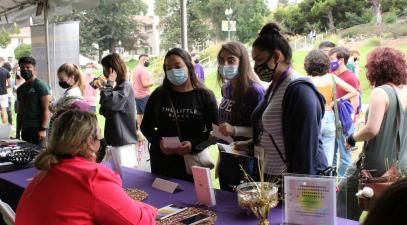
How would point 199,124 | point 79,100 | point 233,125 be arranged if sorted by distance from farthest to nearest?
point 79,100, point 199,124, point 233,125

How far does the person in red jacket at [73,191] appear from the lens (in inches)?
53.5

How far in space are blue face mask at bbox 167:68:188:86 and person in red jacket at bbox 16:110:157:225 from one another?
100cm

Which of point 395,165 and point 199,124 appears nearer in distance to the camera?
point 395,165

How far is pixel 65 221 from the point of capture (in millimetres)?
1358

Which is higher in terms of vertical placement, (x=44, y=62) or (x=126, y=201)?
(x=44, y=62)

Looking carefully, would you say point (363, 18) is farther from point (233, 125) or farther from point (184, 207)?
point (184, 207)

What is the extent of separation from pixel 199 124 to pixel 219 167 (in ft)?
0.99

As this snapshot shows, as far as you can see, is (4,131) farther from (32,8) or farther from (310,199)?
(310,199)

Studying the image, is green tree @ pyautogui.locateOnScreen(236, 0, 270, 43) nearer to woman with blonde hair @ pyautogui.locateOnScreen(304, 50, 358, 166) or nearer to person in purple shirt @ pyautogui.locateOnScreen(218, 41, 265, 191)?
woman with blonde hair @ pyautogui.locateOnScreen(304, 50, 358, 166)

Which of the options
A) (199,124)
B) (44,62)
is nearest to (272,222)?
(199,124)

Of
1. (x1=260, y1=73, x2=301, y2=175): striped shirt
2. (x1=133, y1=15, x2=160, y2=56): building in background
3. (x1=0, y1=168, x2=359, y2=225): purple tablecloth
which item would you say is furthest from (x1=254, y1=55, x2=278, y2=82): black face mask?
(x1=133, y1=15, x2=160, y2=56): building in background

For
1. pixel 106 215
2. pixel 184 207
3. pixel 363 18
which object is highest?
pixel 363 18

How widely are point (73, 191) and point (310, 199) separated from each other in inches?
29.8

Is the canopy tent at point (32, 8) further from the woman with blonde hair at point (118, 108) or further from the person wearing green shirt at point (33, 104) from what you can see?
the woman with blonde hair at point (118, 108)
